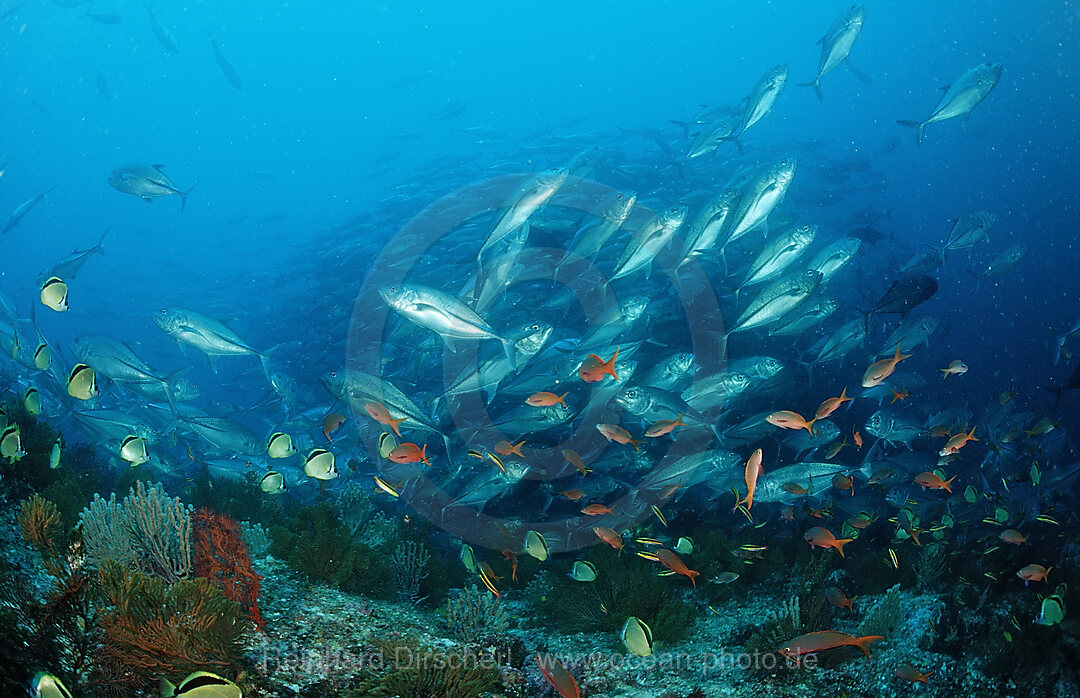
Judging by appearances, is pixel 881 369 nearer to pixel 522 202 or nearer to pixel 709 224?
pixel 709 224

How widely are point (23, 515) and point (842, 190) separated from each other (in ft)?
63.1

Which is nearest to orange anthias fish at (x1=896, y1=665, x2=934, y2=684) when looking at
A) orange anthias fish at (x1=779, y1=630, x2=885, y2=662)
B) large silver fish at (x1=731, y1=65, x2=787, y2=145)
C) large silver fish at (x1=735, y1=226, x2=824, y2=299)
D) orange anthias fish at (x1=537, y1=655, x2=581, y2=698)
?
orange anthias fish at (x1=779, y1=630, x2=885, y2=662)

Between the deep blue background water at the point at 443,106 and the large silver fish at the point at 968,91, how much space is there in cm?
4224

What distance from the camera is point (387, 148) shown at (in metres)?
118

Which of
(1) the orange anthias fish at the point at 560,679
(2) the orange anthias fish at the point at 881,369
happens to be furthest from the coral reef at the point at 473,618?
(2) the orange anthias fish at the point at 881,369

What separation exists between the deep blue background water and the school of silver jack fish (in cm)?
4041

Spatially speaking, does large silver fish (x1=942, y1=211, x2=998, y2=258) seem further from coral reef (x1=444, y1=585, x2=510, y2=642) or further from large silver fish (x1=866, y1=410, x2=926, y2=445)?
coral reef (x1=444, y1=585, x2=510, y2=642)

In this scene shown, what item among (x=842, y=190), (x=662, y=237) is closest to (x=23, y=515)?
(x=662, y=237)

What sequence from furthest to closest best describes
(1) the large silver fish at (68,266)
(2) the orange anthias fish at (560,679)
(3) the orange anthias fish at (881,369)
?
(1) the large silver fish at (68,266) < (3) the orange anthias fish at (881,369) < (2) the orange anthias fish at (560,679)

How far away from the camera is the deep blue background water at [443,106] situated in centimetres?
6162

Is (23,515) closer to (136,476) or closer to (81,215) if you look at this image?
(136,476)

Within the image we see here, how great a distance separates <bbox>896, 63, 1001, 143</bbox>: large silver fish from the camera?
5898mm

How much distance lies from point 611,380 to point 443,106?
244 feet

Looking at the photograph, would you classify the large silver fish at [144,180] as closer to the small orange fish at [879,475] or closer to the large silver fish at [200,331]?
the large silver fish at [200,331]
